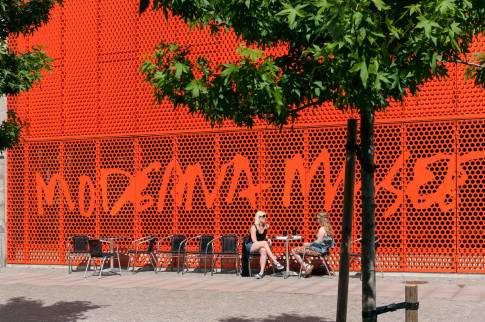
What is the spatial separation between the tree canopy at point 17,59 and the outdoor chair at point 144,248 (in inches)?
240

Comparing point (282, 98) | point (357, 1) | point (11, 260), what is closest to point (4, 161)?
point (11, 260)

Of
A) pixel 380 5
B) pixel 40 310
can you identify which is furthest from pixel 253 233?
pixel 380 5

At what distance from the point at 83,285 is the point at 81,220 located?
3761 millimetres

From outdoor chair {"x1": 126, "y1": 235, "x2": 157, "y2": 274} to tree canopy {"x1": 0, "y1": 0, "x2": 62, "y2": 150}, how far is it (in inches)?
240

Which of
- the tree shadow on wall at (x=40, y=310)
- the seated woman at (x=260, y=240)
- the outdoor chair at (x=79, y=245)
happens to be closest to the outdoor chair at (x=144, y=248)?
the outdoor chair at (x=79, y=245)

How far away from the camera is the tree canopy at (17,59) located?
372 inches

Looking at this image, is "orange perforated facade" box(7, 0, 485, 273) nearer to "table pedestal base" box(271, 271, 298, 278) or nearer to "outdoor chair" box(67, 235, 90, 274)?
"table pedestal base" box(271, 271, 298, 278)

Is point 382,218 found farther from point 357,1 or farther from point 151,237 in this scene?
point 357,1

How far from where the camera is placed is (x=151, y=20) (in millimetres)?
17266

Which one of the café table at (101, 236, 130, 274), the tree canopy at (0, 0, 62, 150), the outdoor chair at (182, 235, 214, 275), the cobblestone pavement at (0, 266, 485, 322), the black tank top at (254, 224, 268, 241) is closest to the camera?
the tree canopy at (0, 0, 62, 150)

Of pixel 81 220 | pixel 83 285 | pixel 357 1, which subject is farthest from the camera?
pixel 81 220

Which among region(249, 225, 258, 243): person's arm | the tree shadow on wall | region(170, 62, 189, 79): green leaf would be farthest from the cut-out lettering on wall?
region(170, 62, 189, 79): green leaf

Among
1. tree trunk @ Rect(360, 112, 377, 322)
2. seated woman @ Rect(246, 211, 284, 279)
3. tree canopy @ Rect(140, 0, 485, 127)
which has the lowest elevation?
seated woman @ Rect(246, 211, 284, 279)

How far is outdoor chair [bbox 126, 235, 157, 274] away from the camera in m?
15.7
